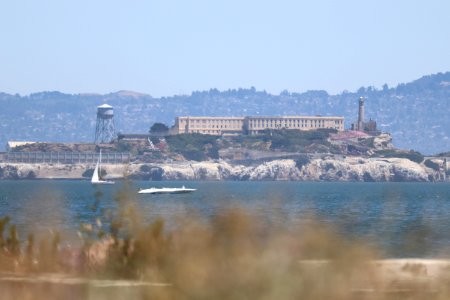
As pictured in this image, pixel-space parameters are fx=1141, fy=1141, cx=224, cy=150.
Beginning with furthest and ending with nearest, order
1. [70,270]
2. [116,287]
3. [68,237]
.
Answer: [68,237] → [70,270] → [116,287]

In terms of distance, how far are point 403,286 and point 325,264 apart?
1.48 metres

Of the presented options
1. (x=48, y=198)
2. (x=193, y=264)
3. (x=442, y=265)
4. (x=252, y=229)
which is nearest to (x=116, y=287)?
(x=193, y=264)

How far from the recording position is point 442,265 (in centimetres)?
1819

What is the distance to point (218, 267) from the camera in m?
15.0

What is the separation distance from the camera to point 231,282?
46.7 feet

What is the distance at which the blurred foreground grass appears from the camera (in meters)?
14.3

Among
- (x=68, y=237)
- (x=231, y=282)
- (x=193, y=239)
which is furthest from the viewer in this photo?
(x=68, y=237)

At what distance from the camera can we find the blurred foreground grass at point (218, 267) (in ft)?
47.0

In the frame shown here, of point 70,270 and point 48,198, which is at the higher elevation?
point 48,198

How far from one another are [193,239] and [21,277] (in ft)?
8.29

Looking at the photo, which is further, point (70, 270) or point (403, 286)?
point (70, 270)

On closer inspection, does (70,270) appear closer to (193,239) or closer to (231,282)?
(193,239)

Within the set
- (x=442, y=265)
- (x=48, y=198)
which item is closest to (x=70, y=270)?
(x=48, y=198)

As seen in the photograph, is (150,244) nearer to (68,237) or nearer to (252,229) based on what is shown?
(252,229)
